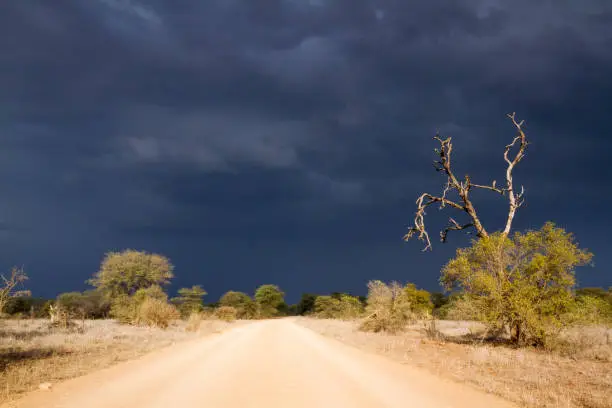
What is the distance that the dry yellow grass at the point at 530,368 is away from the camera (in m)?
8.10

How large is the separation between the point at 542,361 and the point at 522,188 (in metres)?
9.19

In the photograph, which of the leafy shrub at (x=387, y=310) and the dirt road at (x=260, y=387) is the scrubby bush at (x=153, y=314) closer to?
the leafy shrub at (x=387, y=310)

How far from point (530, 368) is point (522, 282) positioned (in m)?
5.65

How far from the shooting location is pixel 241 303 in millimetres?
78500

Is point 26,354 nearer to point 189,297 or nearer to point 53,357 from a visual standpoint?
point 53,357

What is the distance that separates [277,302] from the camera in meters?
88.6

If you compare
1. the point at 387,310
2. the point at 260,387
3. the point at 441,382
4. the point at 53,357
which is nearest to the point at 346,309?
the point at 387,310

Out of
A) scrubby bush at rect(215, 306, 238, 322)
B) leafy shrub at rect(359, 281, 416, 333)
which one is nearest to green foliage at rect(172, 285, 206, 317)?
scrubby bush at rect(215, 306, 238, 322)

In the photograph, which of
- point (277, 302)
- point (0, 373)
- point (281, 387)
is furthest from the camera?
point (277, 302)

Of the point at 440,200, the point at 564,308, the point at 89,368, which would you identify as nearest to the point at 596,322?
the point at 564,308

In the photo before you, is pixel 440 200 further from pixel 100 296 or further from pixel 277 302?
pixel 277 302

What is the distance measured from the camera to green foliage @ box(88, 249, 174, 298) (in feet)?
169

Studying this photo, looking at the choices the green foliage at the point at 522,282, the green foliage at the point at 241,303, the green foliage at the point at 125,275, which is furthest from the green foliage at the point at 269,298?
the green foliage at the point at 522,282

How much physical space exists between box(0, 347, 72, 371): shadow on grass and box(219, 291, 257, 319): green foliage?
194 ft
